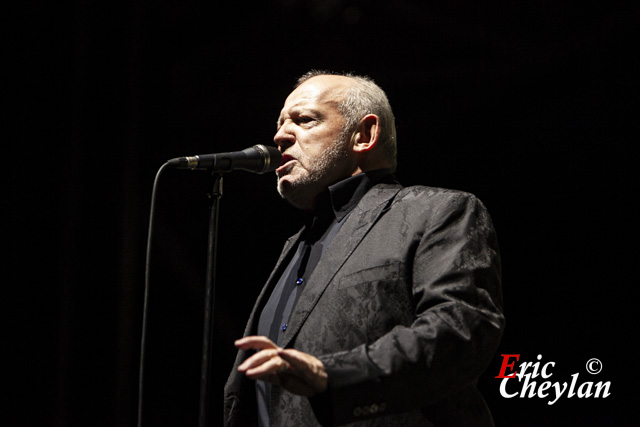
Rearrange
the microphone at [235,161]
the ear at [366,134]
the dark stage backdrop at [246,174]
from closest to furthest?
the microphone at [235,161]
the ear at [366,134]
the dark stage backdrop at [246,174]

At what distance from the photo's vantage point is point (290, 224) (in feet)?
10.0

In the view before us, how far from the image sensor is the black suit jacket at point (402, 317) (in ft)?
3.79

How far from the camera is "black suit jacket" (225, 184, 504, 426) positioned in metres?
1.16

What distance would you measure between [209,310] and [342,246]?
363 millimetres

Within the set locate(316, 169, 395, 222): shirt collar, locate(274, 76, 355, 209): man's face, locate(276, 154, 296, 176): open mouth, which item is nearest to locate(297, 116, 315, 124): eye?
locate(274, 76, 355, 209): man's face

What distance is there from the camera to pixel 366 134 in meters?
1.94

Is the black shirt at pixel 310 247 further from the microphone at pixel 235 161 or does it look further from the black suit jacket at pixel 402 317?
the microphone at pixel 235 161

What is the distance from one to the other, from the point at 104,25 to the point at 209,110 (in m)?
0.65

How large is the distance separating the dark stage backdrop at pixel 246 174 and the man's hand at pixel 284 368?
175 centimetres

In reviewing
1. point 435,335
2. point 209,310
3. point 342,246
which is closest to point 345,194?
point 342,246

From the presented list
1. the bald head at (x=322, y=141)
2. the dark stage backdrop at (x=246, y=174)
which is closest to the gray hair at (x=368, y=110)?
the bald head at (x=322, y=141)

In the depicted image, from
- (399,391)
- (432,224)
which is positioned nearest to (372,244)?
(432,224)

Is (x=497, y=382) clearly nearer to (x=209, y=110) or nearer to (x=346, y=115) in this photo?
(x=346, y=115)

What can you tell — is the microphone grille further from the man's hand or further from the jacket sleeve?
the man's hand
